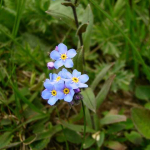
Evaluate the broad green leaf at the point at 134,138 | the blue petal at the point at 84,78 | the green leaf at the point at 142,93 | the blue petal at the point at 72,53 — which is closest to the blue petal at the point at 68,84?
the blue petal at the point at 84,78

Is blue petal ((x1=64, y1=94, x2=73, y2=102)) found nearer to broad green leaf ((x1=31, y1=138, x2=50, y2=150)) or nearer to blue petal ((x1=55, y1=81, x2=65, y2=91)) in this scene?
blue petal ((x1=55, y1=81, x2=65, y2=91))

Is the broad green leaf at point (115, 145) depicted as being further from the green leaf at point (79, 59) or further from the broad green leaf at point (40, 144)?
the green leaf at point (79, 59)

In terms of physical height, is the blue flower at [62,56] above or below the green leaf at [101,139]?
above

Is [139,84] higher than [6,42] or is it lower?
lower

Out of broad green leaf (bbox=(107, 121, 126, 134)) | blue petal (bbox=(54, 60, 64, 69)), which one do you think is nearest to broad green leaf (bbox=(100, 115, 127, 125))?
broad green leaf (bbox=(107, 121, 126, 134))

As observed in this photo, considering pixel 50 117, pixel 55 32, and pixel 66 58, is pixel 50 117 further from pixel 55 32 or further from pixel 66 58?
pixel 55 32

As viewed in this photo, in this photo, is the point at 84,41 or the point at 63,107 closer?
the point at 84,41

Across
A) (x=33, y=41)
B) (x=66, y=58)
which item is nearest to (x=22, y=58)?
(x=33, y=41)
